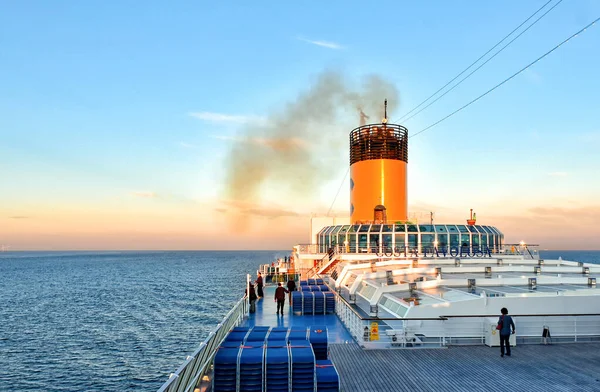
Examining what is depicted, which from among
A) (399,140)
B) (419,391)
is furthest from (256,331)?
(399,140)

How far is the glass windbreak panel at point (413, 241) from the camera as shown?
121 feet

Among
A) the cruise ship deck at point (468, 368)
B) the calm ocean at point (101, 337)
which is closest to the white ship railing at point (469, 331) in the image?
the cruise ship deck at point (468, 368)

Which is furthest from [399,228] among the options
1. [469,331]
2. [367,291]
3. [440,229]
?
[469,331]

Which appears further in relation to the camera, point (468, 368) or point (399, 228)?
point (399, 228)

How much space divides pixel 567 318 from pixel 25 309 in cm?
5868

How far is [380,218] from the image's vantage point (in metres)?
46.0

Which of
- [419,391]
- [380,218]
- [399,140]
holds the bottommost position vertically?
[419,391]

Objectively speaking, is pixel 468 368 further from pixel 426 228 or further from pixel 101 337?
pixel 101 337

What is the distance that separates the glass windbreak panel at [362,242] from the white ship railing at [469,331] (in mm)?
22982

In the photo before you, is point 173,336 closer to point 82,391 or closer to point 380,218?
point 82,391

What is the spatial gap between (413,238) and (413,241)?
0.25 meters

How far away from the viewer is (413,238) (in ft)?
121

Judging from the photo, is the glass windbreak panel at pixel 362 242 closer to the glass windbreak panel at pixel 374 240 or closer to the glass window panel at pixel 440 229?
the glass windbreak panel at pixel 374 240

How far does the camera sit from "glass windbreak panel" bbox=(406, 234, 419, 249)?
36.8 m
